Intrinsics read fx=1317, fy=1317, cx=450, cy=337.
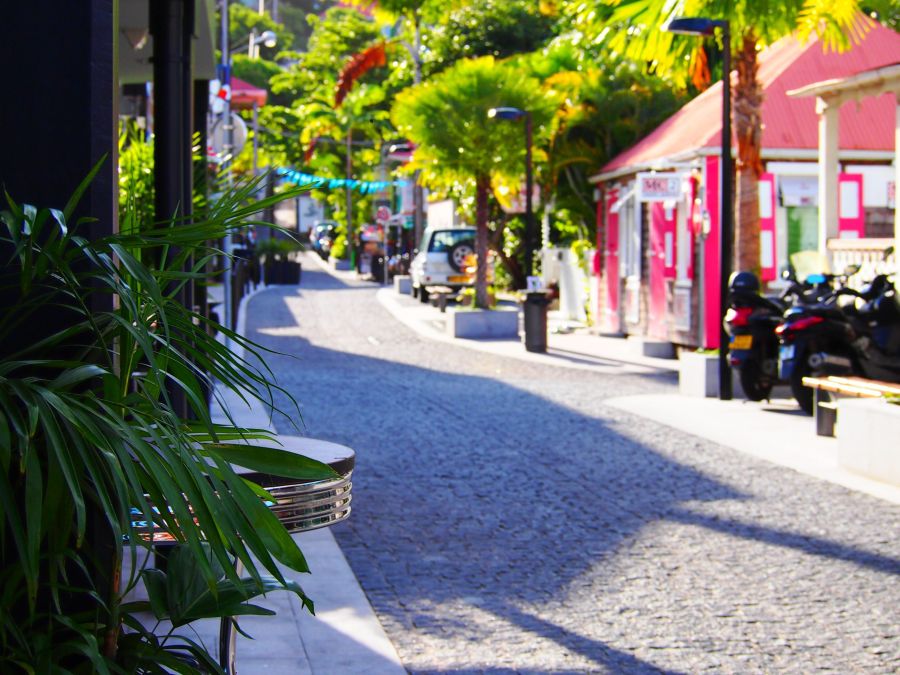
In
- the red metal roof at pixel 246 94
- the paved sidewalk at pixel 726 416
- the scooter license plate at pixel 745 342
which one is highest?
the red metal roof at pixel 246 94

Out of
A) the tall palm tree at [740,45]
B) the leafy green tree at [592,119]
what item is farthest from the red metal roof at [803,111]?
the leafy green tree at [592,119]

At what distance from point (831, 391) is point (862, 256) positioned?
4.13m

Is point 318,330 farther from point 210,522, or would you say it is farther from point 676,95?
point 210,522

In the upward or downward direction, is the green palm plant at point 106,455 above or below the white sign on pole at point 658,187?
below

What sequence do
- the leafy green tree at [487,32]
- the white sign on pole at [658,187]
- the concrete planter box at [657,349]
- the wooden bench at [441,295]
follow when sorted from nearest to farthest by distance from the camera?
the white sign on pole at [658,187] < the concrete planter box at [657,349] < the wooden bench at [441,295] < the leafy green tree at [487,32]

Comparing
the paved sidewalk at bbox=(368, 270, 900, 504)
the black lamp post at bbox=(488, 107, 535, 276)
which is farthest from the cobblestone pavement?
the black lamp post at bbox=(488, 107, 535, 276)

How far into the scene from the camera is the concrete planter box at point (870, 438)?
8.74 m

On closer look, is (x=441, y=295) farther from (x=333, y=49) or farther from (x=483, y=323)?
(x=333, y=49)

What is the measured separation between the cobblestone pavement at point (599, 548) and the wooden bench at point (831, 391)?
74cm

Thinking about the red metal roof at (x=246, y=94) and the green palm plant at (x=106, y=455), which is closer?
the green palm plant at (x=106, y=455)

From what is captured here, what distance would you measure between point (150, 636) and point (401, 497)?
19.7 ft

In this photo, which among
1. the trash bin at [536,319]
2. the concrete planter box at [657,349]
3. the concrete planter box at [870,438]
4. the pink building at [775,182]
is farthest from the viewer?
the trash bin at [536,319]

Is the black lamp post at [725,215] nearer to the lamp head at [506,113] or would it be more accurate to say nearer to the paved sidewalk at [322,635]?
the paved sidewalk at [322,635]

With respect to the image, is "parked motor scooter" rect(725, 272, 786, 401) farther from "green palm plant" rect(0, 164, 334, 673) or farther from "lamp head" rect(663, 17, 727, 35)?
"green palm plant" rect(0, 164, 334, 673)
